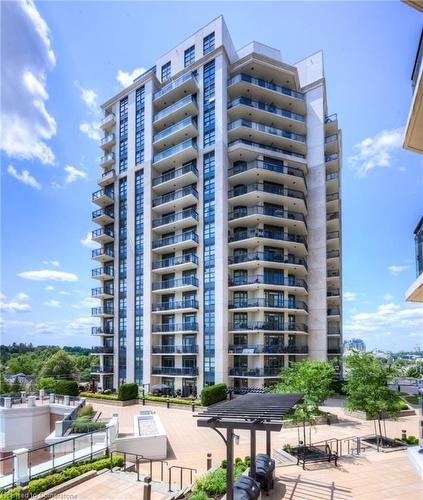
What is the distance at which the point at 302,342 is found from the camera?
4209 centimetres

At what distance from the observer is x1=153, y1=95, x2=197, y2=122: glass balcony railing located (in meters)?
42.6

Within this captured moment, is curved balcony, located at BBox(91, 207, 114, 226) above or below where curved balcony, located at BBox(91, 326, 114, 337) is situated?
above

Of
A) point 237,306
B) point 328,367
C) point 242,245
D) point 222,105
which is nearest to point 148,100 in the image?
point 222,105

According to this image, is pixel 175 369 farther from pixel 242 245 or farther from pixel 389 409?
pixel 389 409

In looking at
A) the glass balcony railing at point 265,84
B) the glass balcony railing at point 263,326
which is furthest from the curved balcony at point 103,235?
the glass balcony railing at point 265,84

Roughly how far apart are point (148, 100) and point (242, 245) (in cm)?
2274

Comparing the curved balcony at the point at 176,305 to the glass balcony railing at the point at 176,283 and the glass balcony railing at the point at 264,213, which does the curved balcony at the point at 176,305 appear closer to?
the glass balcony railing at the point at 176,283

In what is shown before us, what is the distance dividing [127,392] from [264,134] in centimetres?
3093

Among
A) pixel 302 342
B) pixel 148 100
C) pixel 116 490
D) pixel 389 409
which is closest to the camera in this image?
pixel 116 490

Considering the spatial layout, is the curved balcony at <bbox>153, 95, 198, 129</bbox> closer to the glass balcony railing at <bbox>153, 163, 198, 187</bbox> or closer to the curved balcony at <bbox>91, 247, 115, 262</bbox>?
the glass balcony railing at <bbox>153, 163, 198, 187</bbox>

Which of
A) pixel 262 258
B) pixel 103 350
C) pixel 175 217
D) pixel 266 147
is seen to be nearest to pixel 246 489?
pixel 262 258

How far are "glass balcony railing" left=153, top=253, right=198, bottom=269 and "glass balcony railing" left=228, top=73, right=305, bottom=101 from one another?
20.4 metres

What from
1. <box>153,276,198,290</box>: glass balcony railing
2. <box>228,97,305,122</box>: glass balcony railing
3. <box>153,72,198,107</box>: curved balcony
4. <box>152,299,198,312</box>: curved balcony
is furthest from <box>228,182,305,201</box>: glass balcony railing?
<box>153,72,198,107</box>: curved balcony

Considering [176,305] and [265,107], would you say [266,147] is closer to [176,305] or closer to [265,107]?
[265,107]
